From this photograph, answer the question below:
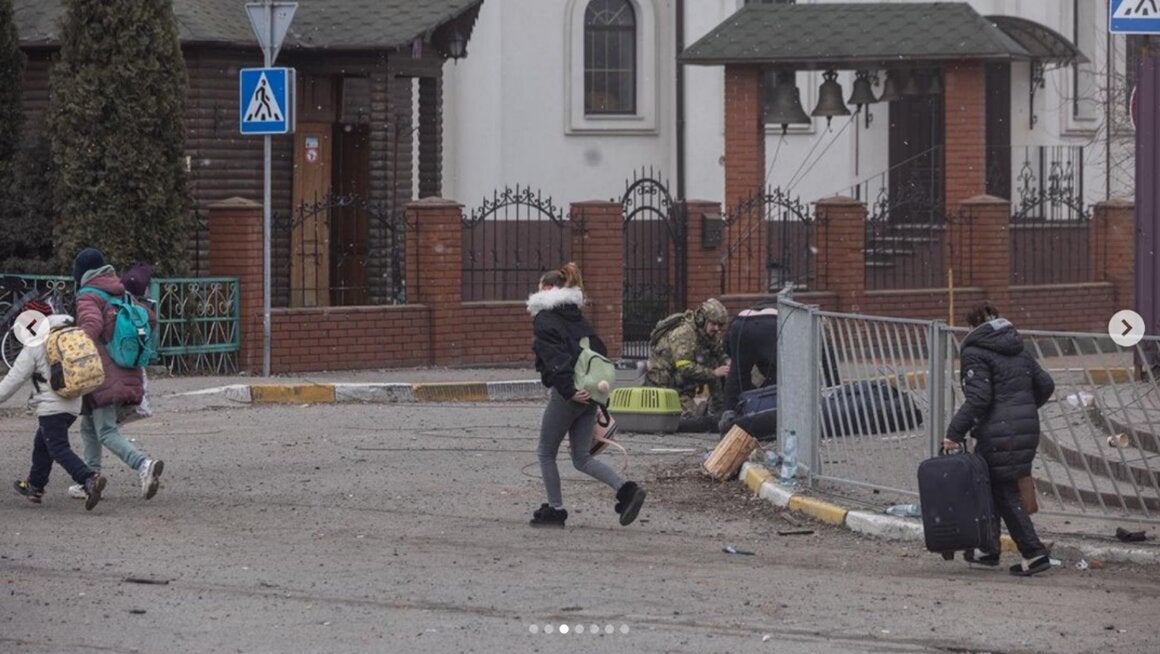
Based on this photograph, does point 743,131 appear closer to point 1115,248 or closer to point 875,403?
point 1115,248

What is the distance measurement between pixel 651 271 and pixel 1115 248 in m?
7.23

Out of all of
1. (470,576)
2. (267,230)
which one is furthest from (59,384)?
(267,230)

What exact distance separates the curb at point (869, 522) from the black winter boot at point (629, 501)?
4.08 ft

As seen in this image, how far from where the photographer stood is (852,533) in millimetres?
11797

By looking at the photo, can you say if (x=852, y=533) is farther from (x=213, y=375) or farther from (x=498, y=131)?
(x=498, y=131)

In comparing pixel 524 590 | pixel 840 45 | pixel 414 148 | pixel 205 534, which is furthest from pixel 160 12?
pixel 524 590

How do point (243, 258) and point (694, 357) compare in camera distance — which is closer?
point (694, 357)

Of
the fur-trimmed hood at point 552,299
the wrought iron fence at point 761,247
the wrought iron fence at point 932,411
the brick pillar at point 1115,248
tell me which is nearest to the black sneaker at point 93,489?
the fur-trimmed hood at point 552,299

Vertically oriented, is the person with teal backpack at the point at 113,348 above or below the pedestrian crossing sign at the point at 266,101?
below

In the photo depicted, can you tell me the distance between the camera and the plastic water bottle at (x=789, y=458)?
515 inches

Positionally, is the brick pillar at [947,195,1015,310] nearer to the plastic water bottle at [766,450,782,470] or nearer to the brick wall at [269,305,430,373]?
the brick wall at [269,305,430,373]

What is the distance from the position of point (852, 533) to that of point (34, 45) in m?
14.2

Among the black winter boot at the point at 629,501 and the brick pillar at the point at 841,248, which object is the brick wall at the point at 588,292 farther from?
the black winter boot at the point at 629,501

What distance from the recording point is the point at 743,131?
25109 mm
